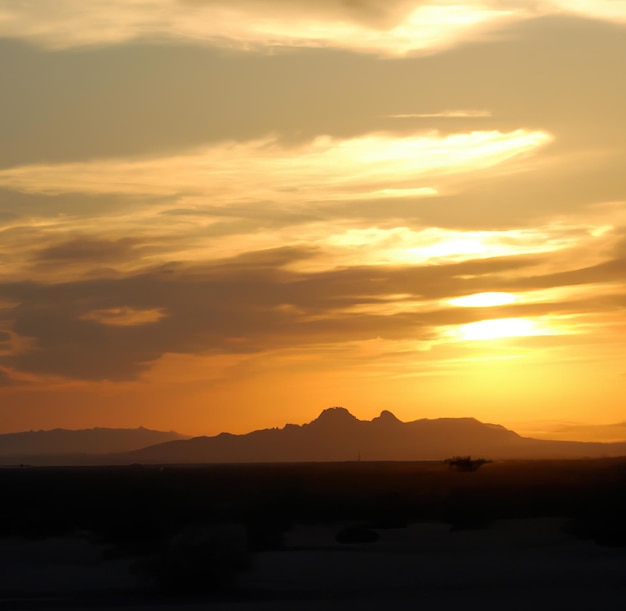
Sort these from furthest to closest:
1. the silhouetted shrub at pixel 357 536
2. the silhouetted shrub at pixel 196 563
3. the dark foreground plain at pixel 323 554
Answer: the silhouetted shrub at pixel 357 536 → the silhouetted shrub at pixel 196 563 → the dark foreground plain at pixel 323 554

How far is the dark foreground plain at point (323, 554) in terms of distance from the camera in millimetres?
36250

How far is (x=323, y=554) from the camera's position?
52219mm

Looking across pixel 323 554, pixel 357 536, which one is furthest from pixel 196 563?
pixel 357 536

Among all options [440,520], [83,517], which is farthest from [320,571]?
[83,517]

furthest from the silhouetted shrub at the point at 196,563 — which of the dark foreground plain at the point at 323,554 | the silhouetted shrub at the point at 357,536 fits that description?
the silhouetted shrub at the point at 357,536

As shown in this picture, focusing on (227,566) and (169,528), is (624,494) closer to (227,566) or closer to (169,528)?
(169,528)

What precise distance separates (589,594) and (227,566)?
11.5 m

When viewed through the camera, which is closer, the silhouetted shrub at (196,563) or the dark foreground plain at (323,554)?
the dark foreground plain at (323,554)

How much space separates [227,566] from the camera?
1545 inches

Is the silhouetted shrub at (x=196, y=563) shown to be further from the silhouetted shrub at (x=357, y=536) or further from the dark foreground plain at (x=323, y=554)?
the silhouetted shrub at (x=357, y=536)

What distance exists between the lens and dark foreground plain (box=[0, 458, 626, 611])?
36250mm

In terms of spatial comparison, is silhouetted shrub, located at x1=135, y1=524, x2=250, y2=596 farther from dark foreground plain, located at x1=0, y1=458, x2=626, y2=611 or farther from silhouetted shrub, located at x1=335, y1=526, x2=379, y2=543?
silhouetted shrub, located at x1=335, y1=526, x2=379, y2=543

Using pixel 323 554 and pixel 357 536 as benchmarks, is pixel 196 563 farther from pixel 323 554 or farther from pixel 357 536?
pixel 357 536

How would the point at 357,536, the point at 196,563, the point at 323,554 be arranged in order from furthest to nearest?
the point at 357,536
the point at 323,554
the point at 196,563
